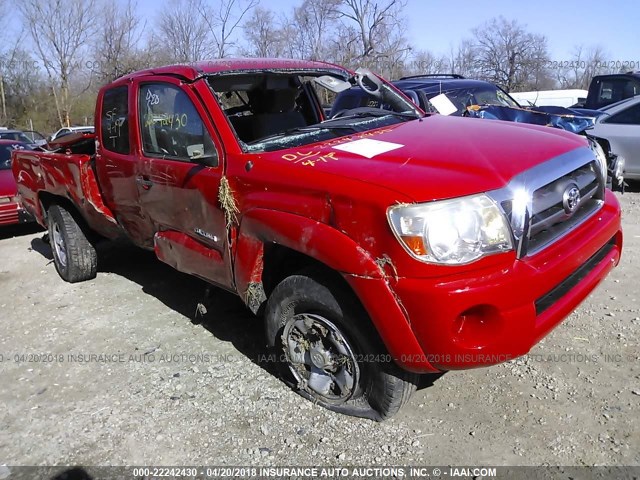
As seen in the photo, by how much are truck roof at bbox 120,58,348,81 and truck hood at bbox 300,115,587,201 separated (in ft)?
3.09

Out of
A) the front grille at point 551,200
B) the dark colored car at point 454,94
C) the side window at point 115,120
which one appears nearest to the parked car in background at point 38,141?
the side window at point 115,120

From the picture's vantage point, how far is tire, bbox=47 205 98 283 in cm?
537

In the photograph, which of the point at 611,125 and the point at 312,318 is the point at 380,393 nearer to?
the point at 312,318

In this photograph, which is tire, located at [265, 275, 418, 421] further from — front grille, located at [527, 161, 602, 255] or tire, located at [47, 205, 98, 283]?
tire, located at [47, 205, 98, 283]

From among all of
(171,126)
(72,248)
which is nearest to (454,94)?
(171,126)

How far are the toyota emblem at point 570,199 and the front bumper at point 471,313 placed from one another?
0.27 metres

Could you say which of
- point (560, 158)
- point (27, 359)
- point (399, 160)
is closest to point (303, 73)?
point (399, 160)

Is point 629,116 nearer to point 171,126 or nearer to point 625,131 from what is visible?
point 625,131

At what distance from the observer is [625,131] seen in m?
8.02

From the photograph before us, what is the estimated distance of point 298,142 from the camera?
3311 mm

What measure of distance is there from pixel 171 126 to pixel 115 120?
0.89m

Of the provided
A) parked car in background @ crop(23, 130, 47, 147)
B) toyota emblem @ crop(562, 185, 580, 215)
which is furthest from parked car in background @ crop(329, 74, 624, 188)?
parked car in background @ crop(23, 130, 47, 147)

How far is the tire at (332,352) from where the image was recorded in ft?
8.97

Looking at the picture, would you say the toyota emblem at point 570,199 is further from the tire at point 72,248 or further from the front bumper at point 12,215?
the front bumper at point 12,215
